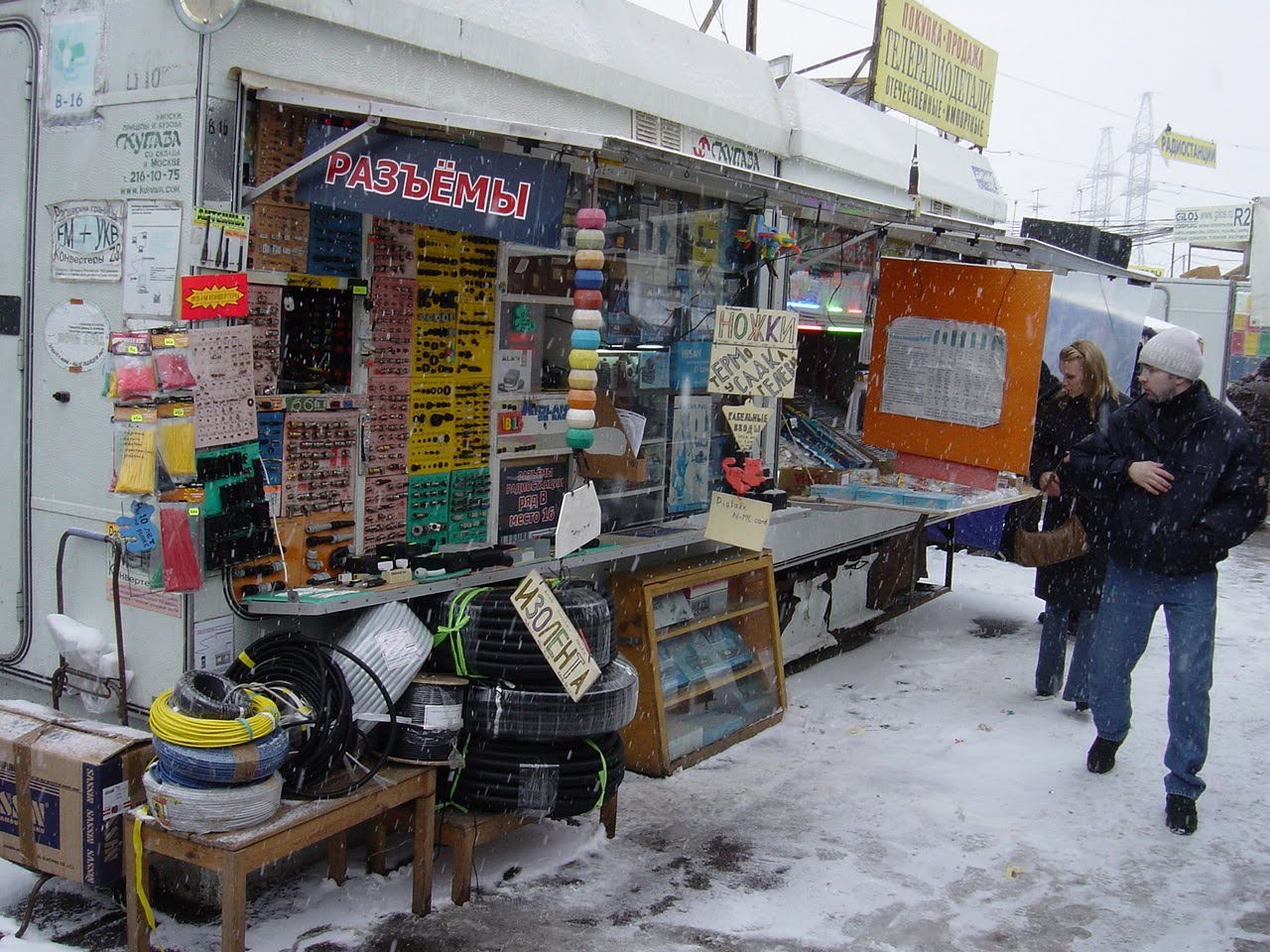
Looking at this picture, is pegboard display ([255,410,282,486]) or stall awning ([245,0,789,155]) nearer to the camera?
pegboard display ([255,410,282,486])

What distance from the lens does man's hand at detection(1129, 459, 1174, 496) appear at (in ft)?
16.2

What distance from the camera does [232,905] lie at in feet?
10.9

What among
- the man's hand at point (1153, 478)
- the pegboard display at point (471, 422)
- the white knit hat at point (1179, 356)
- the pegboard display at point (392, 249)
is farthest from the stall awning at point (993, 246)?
the pegboard display at point (392, 249)

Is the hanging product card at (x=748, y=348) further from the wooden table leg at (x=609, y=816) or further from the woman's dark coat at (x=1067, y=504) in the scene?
the woman's dark coat at (x=1067, y=504)

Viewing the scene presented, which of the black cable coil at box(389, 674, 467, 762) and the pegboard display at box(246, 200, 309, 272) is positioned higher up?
the pegboard display at box(246, 200, 309, 272)

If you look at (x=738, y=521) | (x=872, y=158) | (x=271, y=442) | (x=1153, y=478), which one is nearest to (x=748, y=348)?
(x=738, y=521)

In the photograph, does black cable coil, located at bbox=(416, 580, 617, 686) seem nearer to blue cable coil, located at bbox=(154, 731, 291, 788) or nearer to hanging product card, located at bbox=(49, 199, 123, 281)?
blue cable coil, located at bbox=(154, 731, 291, 788)

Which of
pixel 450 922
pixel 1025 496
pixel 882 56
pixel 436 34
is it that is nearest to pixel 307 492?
pixel 450 922

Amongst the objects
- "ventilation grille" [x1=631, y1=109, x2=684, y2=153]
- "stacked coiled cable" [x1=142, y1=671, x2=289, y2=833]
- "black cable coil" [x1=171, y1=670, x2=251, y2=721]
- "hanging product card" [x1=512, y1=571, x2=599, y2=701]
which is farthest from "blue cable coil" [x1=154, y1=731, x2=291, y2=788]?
"ventilation grille" [x1=631, y1=109, x2=684, y2=153]

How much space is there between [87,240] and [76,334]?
1.20 feet

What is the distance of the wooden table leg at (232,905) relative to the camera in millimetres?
3285

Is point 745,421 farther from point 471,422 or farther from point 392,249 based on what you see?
point 392,249

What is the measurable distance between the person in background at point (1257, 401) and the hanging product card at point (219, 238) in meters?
13.9

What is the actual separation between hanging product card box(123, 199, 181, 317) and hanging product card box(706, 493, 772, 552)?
8.23 ft
